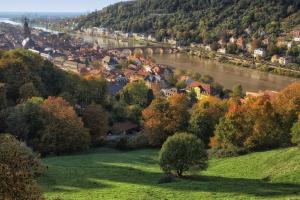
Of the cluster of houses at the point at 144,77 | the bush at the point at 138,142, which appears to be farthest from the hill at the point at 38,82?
the cluster of houses at the point at 144,77

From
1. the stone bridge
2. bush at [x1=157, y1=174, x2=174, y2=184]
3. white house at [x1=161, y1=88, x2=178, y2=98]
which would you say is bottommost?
white house at [x1=161, y1=88, x2=178, y2=98]

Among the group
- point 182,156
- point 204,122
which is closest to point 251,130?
point 204,122

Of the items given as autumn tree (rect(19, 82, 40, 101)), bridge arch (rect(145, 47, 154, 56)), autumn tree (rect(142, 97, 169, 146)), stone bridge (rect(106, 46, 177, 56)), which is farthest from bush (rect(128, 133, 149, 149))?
bridge arch (rect(145, 47, 154, 56))

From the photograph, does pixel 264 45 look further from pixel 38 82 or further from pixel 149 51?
pixel 38 82

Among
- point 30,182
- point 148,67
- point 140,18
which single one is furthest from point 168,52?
point 30,182

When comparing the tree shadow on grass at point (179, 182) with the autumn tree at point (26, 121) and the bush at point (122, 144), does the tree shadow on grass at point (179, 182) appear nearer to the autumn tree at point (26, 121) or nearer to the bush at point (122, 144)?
the autumn tree at point (26, 121)

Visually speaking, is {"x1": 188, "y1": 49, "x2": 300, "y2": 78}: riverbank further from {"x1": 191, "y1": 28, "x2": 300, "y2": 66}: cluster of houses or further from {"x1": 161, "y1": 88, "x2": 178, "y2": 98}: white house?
{"x1": 161, "y1": 88, "x2": 178, "y2": 98}: white house

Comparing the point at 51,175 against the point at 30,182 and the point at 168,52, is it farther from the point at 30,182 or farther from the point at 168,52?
the point at 168,52
